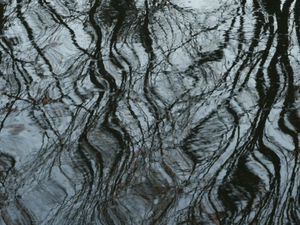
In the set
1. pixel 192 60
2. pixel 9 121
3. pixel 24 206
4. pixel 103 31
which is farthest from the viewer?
pixel 103 31

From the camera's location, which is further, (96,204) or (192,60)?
(192,60)

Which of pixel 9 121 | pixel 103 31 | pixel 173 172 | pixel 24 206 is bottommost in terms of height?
pixel 24 206

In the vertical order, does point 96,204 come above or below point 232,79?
below

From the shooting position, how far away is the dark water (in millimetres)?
3289

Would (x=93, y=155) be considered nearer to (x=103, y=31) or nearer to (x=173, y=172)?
(x=173, y=172)

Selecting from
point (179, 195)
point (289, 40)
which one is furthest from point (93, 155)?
point (289, 40)

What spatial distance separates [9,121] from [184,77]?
1672 millimetres

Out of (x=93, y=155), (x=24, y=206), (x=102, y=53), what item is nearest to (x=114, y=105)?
(x=93, y=155)

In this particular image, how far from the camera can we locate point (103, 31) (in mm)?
5504

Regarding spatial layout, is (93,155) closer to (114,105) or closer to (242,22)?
(114,105)

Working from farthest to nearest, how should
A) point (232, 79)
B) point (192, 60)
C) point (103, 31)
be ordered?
point (103, 31), point (192, 60), point (232, 79)

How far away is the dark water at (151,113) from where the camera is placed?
129 inches

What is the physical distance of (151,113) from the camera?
4145mm

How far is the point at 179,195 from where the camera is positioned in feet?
11.0
